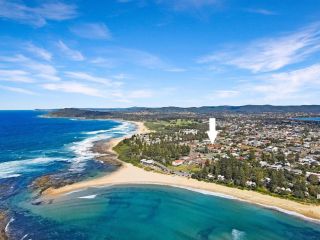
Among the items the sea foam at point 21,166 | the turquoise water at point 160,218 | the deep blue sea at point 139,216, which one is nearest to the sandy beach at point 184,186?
the deep blue sea at point 139,216

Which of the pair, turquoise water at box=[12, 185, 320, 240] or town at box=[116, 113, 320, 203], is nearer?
turquoise water at box=[12, 185, 320, 240]

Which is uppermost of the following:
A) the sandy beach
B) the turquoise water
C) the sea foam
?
the sea foam

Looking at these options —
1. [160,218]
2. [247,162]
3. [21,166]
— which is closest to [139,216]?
[160,218]

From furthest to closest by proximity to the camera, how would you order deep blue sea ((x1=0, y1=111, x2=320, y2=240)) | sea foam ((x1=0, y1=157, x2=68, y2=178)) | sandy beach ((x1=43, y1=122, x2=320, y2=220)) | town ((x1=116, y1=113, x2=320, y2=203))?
sea foam ((x1=0, y1=157, x2=68, y2=178)) < town ((x1=116, y1=113, x2=320, y2=203)) < sandy beach ((x1=43, y1=122, x2=320, y2=220)) < deep blue sea ((x1=0, y1=111, x2=320, y2=240))

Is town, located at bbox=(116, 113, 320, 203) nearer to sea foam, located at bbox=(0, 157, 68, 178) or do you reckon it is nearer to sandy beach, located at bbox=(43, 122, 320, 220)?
sandy beach, located at bbox=(43, 122, 320, 220)

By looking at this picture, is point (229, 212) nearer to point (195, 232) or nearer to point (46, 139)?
point (195, 232)

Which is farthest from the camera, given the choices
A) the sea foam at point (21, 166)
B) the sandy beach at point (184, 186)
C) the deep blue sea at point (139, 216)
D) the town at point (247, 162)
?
the sea foam at point (21, 166)

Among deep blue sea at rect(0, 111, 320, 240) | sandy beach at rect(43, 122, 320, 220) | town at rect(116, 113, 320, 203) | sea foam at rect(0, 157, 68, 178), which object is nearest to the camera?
deep blue sea at rect(0, 111, 320, 240)

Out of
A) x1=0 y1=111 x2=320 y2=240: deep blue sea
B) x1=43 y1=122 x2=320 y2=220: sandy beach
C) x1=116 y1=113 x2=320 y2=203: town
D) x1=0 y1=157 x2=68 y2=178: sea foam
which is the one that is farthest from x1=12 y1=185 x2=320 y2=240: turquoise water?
x1=0 y1=157 x2=68 y2=178: sea foam

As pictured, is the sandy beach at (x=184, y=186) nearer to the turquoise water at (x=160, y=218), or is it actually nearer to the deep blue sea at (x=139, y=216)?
the deep blue sea at (x=139, y=216)
